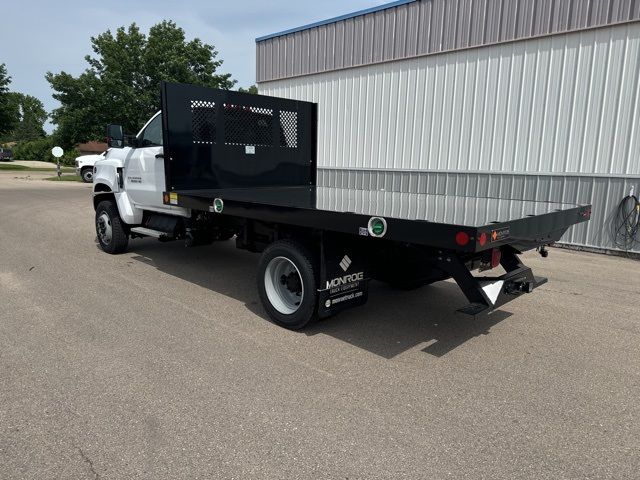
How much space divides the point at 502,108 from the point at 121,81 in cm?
2526

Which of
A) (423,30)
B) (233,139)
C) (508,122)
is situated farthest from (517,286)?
(423,30)

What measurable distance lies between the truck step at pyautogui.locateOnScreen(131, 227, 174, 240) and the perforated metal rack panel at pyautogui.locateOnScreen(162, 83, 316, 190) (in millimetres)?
1024

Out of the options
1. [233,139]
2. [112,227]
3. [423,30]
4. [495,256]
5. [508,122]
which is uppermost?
[423,30]

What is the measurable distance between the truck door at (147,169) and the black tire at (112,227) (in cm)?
64

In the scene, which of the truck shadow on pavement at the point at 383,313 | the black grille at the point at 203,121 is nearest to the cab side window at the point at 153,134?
the black grille at the point at 203,121

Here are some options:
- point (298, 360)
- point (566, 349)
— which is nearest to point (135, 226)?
point (298, 360)

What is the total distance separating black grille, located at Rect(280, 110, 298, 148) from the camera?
271 inches

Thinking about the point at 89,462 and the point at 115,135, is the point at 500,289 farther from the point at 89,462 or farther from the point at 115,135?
the point at 115,135

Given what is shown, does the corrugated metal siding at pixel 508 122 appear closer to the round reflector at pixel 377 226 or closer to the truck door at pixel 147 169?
the truck door at pixel 147 169

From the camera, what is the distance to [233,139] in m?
6.28

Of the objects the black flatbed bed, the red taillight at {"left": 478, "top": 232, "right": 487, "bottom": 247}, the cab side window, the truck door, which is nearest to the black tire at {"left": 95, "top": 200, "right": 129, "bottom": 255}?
the truck door

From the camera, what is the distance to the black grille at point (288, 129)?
6.89 metres

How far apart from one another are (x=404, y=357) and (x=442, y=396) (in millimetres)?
687

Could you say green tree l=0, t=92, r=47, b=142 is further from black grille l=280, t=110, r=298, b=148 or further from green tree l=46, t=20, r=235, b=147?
black grille l=280, t=110, r=298, b=148
